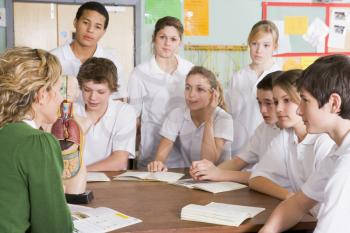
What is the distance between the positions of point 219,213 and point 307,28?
3.03m

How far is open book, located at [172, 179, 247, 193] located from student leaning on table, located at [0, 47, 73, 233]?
31.3 inches

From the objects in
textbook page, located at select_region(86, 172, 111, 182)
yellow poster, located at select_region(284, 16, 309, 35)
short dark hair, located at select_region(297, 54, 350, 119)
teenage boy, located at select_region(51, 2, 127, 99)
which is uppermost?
yellow poster, located at select_region(284, 16, 309, 35)

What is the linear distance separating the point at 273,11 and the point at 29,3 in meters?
1.98

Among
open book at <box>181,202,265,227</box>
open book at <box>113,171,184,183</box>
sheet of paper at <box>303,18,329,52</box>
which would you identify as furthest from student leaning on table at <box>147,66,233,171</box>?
sheet of paper at <box>303,18,329,52</box>

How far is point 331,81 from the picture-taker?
1.36m

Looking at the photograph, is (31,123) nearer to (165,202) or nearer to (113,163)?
Result: (165,202)

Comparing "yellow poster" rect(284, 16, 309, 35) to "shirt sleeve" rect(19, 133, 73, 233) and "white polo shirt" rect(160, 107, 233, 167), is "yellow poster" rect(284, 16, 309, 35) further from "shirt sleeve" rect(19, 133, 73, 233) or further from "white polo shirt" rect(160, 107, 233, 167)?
"shirt sleeve" rect(19, 133, 73, 233)

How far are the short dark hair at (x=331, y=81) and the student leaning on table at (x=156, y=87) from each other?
1.87 meters

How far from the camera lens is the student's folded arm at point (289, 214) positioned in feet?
4.90

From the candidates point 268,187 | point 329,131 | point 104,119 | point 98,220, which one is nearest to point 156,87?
point 104,119

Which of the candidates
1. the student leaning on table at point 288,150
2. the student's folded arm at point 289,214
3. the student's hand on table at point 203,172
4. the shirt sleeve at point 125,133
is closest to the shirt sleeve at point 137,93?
the shirt sleeve at point 125,133

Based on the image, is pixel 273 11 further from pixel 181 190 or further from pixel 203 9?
pixel 181 190

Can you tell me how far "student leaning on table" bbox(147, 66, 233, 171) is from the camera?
8.85ft

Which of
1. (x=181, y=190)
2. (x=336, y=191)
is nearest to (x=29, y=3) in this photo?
(x=181, y=190)
